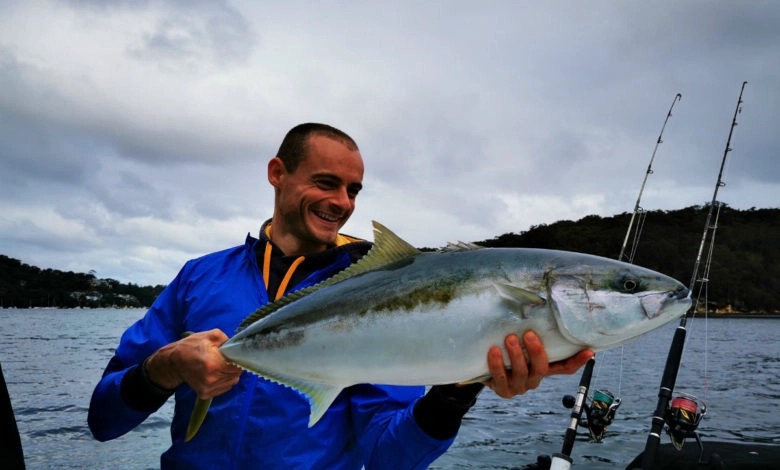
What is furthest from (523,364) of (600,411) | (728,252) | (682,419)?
(728,252)

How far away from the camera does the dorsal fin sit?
2.63 meters

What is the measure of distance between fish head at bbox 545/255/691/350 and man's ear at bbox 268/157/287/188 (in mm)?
1915

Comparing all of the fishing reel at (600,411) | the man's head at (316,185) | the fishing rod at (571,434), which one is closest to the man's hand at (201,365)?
the man's head at (316,185)

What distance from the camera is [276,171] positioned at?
3.62 metres

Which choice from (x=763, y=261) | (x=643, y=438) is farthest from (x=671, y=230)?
(x=643, y=438)

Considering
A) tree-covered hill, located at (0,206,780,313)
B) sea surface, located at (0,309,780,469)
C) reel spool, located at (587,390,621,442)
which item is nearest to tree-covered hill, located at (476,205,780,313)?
tree-covered hill, located at (0,206,780,313)

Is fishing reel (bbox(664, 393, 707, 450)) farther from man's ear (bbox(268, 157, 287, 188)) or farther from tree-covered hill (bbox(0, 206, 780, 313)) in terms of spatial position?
tree-covered hill (bbox(0, 206, 780, 313))

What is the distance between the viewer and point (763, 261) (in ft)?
341

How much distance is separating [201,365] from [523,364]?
140cm

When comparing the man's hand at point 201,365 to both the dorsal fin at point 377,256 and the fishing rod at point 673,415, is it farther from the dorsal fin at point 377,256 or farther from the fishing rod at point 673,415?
the fishing rod at point 673,415

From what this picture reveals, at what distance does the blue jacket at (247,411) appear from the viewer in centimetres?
280

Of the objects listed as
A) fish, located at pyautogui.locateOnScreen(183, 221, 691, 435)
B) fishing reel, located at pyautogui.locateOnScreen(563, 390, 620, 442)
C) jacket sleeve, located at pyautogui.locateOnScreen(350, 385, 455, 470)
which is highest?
fish, located at pyautogui.locateOnScreen(183, 221, 691, 435)

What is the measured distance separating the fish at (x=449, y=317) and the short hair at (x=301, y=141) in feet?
3.74

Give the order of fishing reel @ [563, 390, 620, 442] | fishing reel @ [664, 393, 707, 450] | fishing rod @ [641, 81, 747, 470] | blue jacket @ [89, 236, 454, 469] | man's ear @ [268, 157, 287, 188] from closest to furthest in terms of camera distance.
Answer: blue jacket @ [89, 236, 454, 469], man's ear @ [268, 157, 287, 188], fishing rod @ [641, 81, 747, 470], fishing reel @ [664, 393, 707, 450], fishing reel @ [563, 390, 620, 442]
